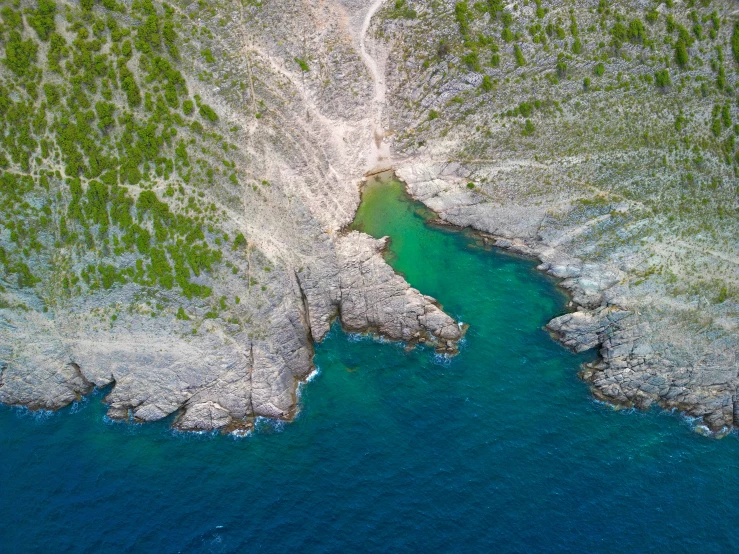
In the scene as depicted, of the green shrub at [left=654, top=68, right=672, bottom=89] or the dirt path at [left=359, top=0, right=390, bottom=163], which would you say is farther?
the dirt path at [left=359, top=0, right=390, bottom=163]

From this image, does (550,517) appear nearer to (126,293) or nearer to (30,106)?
(126,293)

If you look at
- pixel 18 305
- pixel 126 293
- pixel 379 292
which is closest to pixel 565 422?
pixel 379 292

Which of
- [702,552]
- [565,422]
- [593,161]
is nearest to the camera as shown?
[702,552]

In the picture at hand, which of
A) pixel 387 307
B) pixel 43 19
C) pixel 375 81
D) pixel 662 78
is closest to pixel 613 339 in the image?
pixel 387 307

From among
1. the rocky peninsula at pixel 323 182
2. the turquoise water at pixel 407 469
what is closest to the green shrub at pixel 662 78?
the rocky peninsula at pixel 323 182

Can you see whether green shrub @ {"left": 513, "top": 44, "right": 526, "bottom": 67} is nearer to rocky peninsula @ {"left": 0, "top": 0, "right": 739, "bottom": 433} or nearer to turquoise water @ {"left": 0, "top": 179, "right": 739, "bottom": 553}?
rocky peninsula @ {"left": 0, "top": 0, "right": 739, "bottom": 433}

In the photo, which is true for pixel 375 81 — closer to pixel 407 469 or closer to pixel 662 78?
pixel 662 78

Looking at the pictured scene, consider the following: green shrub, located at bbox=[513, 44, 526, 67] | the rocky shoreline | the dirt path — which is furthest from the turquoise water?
green shrub, located at bbox=[513, 44, 526, 67]
